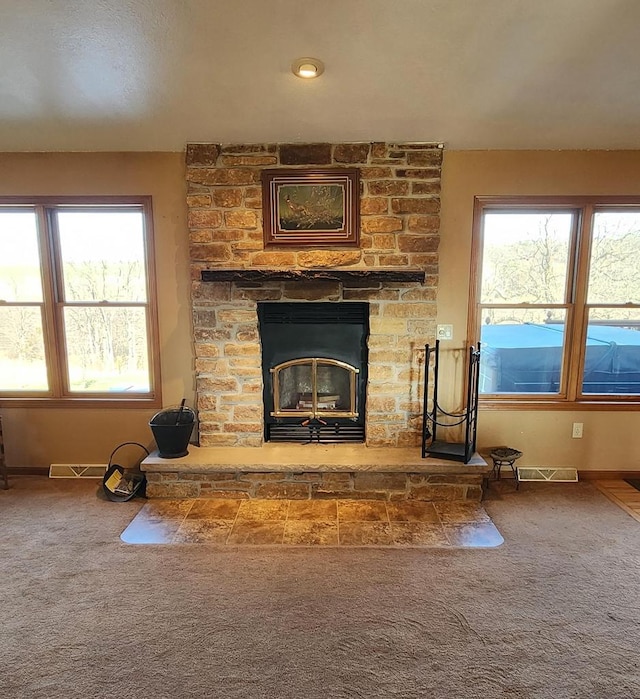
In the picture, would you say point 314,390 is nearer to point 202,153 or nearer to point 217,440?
point 217,440

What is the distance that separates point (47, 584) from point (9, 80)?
2.61m

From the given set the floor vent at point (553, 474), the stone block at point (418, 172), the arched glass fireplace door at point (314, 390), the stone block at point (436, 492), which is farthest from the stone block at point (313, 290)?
the floor vent at point (553, 474)

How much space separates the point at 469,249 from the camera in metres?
3.31

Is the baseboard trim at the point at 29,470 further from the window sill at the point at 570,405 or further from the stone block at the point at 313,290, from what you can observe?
the window sill at the point at 570,405

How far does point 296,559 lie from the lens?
8.12 feet

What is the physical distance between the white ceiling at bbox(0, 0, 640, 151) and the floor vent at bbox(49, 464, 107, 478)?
236 centimetres

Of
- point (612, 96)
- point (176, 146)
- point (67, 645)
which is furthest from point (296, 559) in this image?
point (612, 96)

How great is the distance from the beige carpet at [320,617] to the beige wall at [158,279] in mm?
Answer: 803

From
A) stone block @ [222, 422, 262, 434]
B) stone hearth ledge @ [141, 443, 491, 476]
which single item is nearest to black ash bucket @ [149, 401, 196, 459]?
stone hearth ledge @ [141, 443, 491, 476]

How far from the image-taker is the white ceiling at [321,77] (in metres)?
1.92

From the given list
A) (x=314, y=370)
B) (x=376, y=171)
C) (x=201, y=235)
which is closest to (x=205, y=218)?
(x=201, y=235)

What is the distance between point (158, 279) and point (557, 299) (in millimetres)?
2982

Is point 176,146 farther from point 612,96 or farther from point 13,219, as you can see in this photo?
point 612,96

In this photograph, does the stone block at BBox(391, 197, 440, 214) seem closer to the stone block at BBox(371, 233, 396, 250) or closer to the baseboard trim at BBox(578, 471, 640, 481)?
the stone block at BBox(371, 233, 396, 250)
